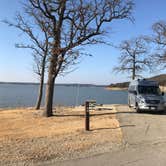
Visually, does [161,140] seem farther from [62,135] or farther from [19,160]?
[19,160]

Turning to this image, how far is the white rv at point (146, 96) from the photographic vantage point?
21.4 m

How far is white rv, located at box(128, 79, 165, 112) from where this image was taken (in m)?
21.4

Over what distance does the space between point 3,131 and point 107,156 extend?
22.4ft

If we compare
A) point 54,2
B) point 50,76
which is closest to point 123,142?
point 50,76

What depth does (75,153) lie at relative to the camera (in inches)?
352

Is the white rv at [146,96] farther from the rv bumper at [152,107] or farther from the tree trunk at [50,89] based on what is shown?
the tree trunk at [50,89]

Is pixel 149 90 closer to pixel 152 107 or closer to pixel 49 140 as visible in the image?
pixel 152 107

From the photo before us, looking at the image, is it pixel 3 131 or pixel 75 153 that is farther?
pixel 3 131

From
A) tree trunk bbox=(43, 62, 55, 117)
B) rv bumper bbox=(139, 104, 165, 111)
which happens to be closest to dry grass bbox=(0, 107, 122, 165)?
tree trunk bbox=(43, 62, 55, 117)

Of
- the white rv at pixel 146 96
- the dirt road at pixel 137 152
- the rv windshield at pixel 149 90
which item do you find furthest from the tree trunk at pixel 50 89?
the dirt road at pixel 137 152

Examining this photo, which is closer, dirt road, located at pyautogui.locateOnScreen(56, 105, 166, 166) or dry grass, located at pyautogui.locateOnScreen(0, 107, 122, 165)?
dirt road, located at pyautogui.locateOnScreen(56, 105, 166, 166)

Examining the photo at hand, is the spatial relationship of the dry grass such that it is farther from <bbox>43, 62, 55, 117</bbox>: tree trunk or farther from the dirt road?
<bbox>43, 62, 55, 117</bbox>: tree trunk

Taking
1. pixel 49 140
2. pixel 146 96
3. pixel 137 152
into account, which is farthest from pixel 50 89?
pixel 137 152

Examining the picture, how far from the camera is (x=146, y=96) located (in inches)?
861
